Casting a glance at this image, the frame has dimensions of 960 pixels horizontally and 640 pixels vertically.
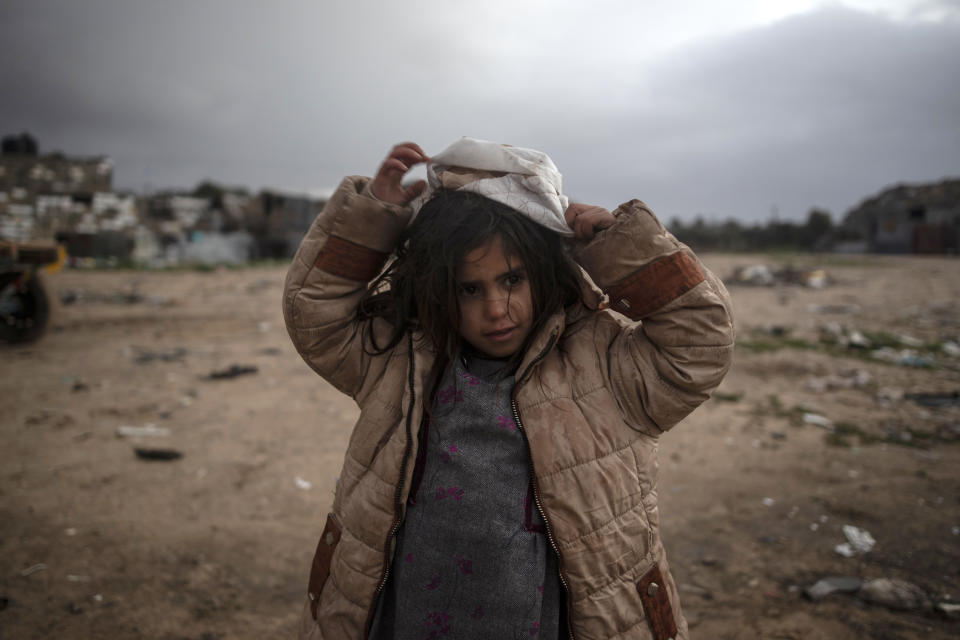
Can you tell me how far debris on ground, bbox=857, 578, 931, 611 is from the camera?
2.04 m

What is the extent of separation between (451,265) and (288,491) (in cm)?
249

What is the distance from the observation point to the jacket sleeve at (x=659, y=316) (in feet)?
3.74

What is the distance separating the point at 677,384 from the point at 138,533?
273 cm

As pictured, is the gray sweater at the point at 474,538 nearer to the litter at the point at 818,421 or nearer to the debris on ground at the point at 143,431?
the debris on ground at the point at 143,431

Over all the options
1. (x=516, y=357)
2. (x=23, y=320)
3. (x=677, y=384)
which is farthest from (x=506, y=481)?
(x=23, y=320)

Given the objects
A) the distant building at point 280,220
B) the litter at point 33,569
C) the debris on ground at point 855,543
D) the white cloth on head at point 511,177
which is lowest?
the litter at point 33,569

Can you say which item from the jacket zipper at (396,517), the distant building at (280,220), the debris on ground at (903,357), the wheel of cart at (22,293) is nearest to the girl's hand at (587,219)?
the jacket zipper at (396,517)

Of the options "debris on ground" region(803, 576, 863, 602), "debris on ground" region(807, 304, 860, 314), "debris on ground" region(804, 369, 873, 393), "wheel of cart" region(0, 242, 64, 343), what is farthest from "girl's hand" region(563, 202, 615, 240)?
"debris on ground" region(807, 304, 860, 314)

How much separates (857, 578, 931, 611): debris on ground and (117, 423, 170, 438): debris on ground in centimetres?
417

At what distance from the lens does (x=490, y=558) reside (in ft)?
3.68

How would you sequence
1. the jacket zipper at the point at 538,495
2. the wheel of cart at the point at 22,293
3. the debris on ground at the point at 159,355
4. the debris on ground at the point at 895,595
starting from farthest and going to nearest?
the wheel of cart at the point at 22,293
the debris on ground at the point at 159,355
the debris on ground at the point at 895,595
the jacket zipper at the point at 538,495

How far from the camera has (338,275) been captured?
1290 millimetres

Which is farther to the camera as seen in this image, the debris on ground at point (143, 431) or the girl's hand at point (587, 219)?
the debris on ground at point (143, 431)

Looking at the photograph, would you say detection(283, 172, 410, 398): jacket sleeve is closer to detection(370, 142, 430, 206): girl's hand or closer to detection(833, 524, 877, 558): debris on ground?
detection(370, 142, 430, 206): girl's hand
